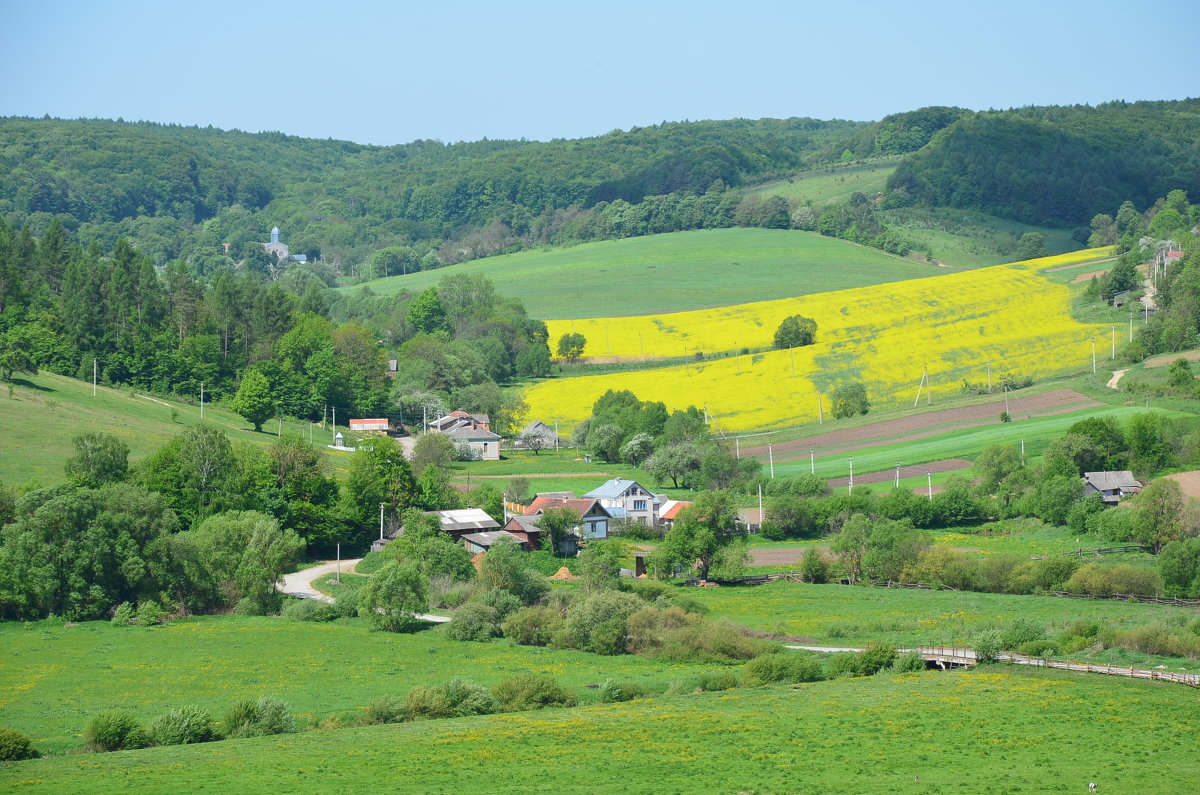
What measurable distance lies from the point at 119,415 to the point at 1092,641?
181 feet

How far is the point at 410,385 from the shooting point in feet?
348

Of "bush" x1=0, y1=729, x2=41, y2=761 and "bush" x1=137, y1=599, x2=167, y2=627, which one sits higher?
"bush" x1=0, y1=729, x2=41, y2=761

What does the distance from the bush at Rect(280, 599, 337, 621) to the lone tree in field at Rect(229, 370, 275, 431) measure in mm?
37699

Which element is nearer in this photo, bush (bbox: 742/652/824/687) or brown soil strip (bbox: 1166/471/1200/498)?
bush (bbox: 742/652/824/687)

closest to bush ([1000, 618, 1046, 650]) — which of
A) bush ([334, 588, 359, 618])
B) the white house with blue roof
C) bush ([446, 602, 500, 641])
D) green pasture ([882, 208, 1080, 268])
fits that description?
bush ([446, 602, 500, 641])

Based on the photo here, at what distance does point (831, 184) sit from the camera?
184 m

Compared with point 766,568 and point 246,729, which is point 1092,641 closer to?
point 766,568

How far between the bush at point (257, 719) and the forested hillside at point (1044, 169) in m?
141

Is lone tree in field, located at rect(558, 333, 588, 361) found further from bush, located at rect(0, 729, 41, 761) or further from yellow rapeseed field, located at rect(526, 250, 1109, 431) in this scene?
bush, located at rect(0, 729, 41, 761)

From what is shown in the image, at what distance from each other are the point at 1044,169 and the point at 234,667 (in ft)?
482

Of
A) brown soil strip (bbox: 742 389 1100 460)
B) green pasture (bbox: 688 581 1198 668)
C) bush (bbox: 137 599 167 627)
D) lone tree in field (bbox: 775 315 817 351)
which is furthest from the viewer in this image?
lone tree in field (bbox: 775 315 817 351)

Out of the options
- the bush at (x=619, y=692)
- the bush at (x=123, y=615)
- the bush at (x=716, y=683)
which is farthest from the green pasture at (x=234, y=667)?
the bush at (x=716, y=683)

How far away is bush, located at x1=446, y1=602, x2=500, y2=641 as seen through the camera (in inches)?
1946

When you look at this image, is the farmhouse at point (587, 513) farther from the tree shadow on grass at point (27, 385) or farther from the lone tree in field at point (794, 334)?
the lone tree in field at point (794, 334)
